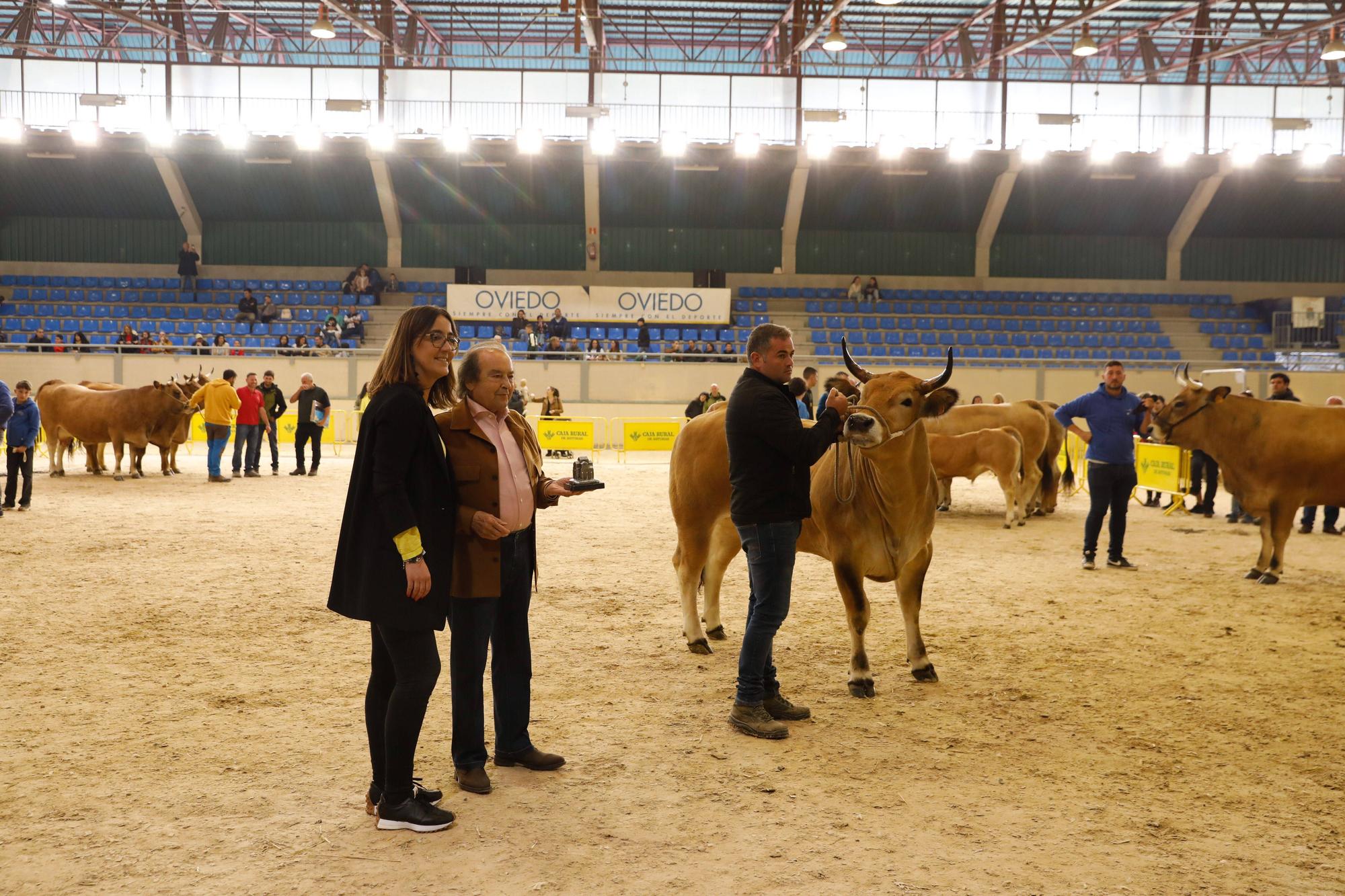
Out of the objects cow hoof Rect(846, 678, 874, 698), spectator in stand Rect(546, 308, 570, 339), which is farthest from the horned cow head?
spectator in stand Rect(546, 308, 570, 339)

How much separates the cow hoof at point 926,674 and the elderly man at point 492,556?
2.39m

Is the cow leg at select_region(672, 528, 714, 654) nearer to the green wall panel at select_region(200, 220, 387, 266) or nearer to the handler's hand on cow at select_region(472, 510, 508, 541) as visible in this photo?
the handler's hand on cow at select_region(472, 510, 508, 541)

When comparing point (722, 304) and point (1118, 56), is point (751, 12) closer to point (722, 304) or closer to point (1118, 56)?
point (722, 304)

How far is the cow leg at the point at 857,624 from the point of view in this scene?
216 inches

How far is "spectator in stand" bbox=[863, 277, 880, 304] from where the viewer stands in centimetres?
3344

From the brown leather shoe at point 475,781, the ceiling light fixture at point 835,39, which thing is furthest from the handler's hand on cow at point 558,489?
the ceiling light fixture at point 835,39

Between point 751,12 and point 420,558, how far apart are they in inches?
1197

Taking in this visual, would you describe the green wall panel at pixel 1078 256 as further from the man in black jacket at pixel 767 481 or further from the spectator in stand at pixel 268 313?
the man in black jacket at pixel 767 481

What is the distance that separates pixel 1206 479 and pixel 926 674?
411 inches

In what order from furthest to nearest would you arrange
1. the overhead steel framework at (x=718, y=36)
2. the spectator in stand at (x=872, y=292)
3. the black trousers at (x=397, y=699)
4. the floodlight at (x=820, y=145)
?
the spectator in stand at (x=872, y=292), the floodlight at (x=820, y=145), the overhead steel framework at (x=718, y=36), the black trousers at (x=397, y=699)

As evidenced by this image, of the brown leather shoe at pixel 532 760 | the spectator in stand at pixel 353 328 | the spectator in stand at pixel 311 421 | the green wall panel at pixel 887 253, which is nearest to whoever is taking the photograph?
the brown leather shoe at pixel 532 760

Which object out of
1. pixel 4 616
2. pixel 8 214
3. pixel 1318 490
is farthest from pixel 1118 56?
pixel 8 214

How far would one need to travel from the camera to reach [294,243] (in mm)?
35594

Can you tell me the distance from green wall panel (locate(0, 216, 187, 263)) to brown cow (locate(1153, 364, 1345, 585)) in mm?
34909
